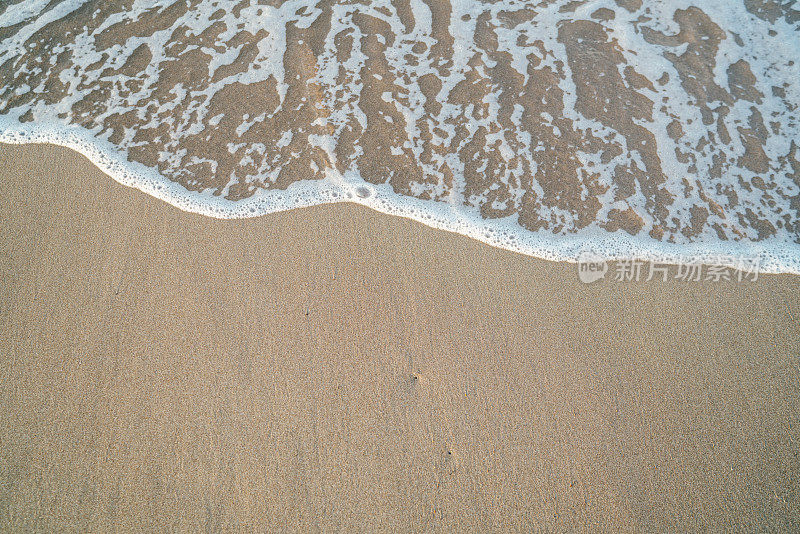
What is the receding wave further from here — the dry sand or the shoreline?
the dry sand

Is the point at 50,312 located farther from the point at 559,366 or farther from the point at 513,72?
the point at 513,72

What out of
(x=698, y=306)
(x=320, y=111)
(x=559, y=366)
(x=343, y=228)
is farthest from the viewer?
(x=320, y=111)

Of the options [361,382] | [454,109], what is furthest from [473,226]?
[361,382]

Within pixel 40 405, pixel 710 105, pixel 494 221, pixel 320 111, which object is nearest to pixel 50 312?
pixel 40 405
